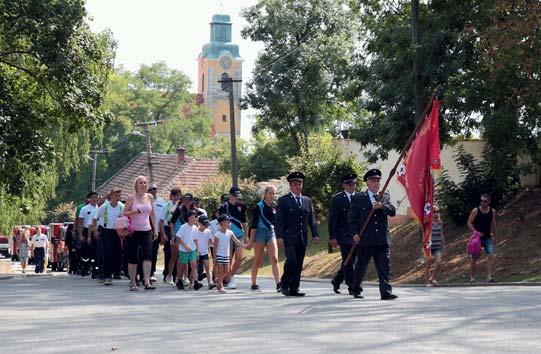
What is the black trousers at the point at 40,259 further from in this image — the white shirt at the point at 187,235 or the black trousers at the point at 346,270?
the black trousers at the point at 346,270

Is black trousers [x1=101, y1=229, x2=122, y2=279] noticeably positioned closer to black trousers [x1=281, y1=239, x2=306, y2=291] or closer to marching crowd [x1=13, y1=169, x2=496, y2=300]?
marching crowd [x1=13, y1=169, x2=496, y2=300]

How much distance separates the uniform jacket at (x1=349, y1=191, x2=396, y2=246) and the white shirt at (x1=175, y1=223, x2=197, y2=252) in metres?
4.41

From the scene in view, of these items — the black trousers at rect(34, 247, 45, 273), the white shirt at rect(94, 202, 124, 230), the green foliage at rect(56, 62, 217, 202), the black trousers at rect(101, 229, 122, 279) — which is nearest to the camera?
the white shirt at rect(94, 202, 124, 230)

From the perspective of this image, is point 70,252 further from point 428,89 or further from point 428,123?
point 428,123

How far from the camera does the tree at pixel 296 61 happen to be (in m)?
67.1

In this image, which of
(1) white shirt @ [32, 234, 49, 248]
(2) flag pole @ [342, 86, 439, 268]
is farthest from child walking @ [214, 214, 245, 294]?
(1) white shirt @ [32, 234, 49, 248]

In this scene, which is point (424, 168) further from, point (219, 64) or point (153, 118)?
point (219, 64)

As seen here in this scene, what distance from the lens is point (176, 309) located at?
16375 millimetres

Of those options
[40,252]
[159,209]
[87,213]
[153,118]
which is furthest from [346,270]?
[153,118]

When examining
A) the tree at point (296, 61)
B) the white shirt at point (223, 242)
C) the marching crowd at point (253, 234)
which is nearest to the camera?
the marching crowd at point (253, 234)

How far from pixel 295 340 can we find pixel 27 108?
23068 millimetres

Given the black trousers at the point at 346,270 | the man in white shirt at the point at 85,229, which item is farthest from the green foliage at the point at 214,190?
the black trousers at the point at 346,270

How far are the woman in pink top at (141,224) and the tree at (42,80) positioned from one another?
40.9 ft

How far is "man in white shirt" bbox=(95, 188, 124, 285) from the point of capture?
2330cm
